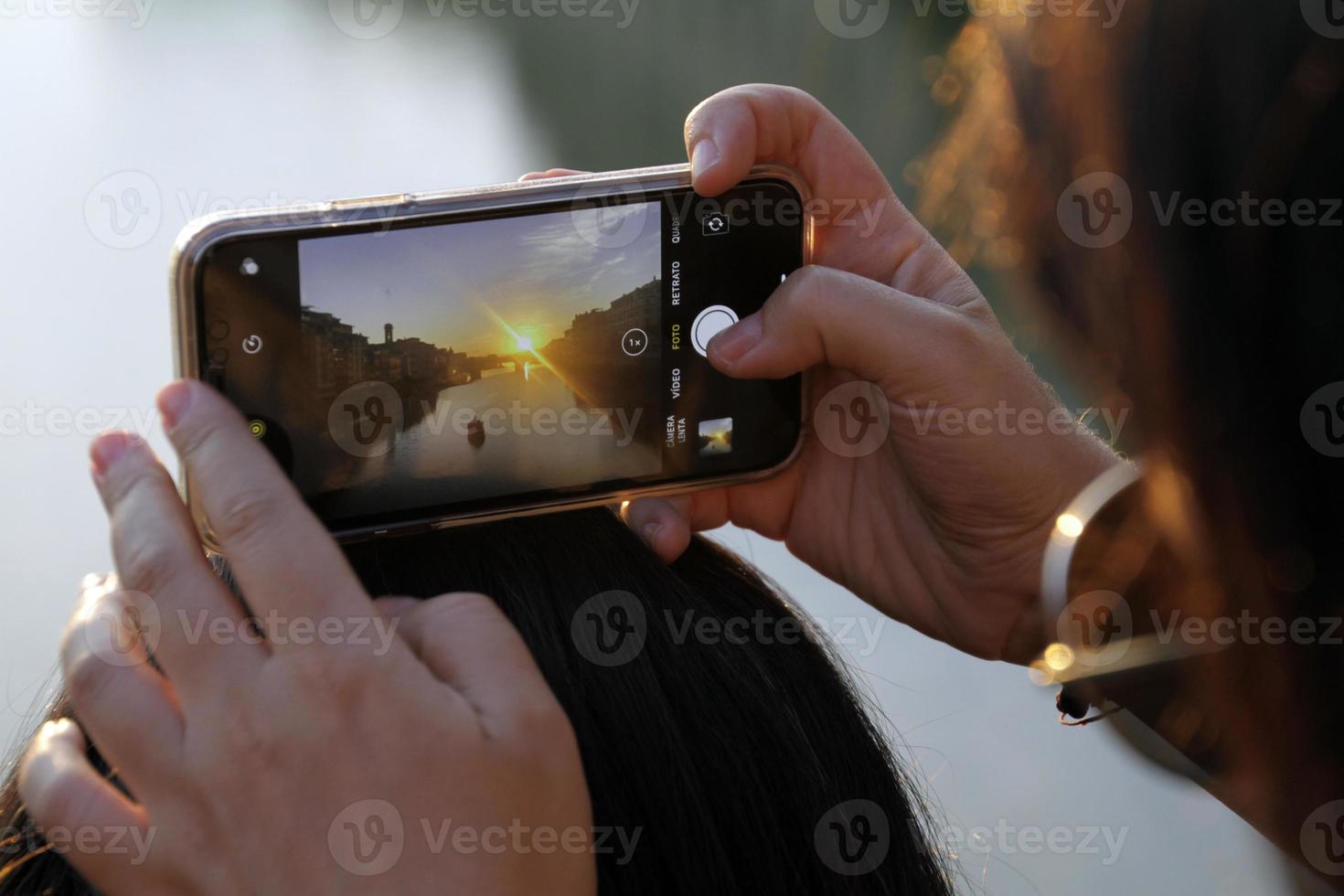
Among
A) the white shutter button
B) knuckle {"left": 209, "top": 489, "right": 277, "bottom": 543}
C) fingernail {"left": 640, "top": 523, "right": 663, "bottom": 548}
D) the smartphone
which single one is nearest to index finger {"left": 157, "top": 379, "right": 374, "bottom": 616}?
knuckle {"left": 209, "top": 489, "right": 277, "bottom": 543}

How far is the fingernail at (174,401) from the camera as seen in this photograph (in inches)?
23.2

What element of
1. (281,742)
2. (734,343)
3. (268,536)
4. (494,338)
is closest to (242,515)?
(268,536)

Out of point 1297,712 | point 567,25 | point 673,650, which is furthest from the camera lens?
point 567,25

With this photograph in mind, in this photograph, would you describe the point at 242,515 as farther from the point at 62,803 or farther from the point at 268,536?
the point at 62,803

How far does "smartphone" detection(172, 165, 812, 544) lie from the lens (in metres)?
0.69

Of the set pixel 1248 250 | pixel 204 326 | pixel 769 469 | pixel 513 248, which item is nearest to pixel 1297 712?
pixel 1248 250

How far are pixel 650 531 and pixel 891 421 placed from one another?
28cm

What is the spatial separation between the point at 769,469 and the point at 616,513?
16 cm

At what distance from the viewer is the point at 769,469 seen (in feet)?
2.95

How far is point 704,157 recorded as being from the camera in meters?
0.81

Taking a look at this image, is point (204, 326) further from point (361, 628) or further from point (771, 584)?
point (771, 584)

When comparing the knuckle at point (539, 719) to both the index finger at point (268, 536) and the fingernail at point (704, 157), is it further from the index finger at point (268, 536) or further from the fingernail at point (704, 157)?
the fingernail at point (704, 157)

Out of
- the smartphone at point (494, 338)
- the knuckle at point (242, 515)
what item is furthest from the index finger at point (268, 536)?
the smartphone at point (494, 338)

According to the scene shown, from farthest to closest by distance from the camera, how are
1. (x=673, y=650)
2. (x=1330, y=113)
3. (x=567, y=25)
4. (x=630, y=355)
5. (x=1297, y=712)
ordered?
(x=567, y=25) → (x=630, y=355) → (x=673, y=650) → (x=1297, y=712) → (x=1330, y=113)
